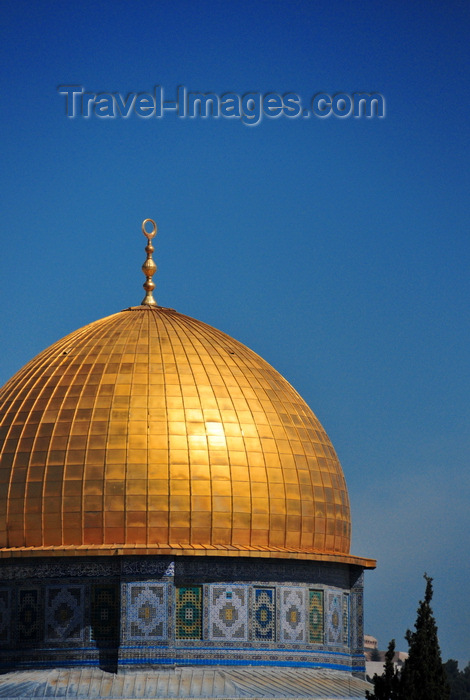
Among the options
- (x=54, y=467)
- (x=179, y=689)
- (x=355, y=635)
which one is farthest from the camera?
(x=355, y=635)

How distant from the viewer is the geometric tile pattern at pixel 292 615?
123 feet

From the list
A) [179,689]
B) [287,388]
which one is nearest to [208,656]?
[179,689]

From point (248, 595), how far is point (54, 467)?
4946mm

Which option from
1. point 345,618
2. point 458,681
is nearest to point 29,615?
point 345,618

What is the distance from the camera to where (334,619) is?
38.7 meters

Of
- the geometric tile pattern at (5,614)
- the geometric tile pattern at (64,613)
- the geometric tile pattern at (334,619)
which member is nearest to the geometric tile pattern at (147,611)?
the geometric tile pattern at (64,613)

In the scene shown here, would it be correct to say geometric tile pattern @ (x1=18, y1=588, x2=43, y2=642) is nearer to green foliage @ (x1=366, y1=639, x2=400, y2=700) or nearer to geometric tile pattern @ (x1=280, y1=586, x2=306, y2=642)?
geometric tile pattern @ (x1=280, y1=586, x2=306, y2=642)

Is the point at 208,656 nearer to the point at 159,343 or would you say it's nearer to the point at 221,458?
the point at 221,458

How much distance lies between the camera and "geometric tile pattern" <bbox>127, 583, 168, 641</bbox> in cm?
3600

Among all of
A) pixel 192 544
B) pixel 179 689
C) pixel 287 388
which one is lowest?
pixel 179 689

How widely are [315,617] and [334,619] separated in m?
0.70

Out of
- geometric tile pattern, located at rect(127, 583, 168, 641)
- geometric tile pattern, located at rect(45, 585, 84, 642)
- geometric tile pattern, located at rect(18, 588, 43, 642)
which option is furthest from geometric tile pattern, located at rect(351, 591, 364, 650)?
geometric tile pattern, located at rect(18, 588, 43, 642)

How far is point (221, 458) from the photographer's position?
3744cm

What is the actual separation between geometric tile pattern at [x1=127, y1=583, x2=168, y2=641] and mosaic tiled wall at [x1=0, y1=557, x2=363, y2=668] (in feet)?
0.07
